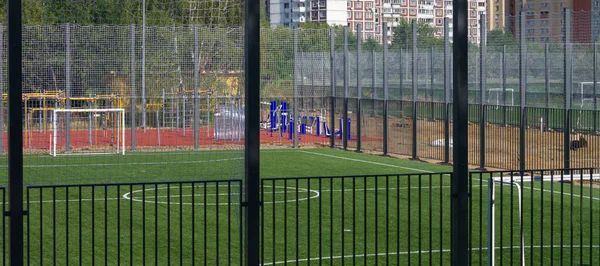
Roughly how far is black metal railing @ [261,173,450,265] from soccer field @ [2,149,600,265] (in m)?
0.03

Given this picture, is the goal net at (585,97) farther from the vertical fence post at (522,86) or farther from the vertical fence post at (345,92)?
the vertical fence post at (345,92)

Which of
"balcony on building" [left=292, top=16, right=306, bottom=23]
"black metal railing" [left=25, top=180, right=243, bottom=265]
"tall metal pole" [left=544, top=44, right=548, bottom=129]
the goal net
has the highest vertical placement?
"balcony on building" [left=292, top=16, right=306, bottom=23]

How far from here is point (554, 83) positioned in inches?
916

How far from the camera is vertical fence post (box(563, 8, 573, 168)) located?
2005cm

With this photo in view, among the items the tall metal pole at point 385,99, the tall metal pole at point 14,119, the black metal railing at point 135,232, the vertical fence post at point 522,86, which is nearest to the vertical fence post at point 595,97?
the vertical fence post at point 522,86

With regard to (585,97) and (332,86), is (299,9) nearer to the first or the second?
(332,86)

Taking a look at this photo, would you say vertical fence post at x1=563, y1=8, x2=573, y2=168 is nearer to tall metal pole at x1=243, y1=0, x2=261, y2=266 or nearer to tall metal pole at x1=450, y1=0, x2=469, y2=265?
tall metal pole at x1=450, y1=0, x2=469, y2=265

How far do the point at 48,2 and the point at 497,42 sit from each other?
13303mm

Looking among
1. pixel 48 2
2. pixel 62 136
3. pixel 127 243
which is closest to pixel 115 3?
pixel 48 2

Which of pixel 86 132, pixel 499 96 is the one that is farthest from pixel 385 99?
pixel 86 132

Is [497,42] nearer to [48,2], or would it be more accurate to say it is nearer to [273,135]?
[273,135]

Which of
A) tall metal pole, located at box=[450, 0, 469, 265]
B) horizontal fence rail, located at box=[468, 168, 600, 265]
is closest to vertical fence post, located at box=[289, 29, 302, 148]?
horizontal fence rail, located at box=[468, 168, 600, 265]

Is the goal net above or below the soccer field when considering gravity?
above

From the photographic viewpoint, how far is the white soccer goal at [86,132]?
23.1 meters
